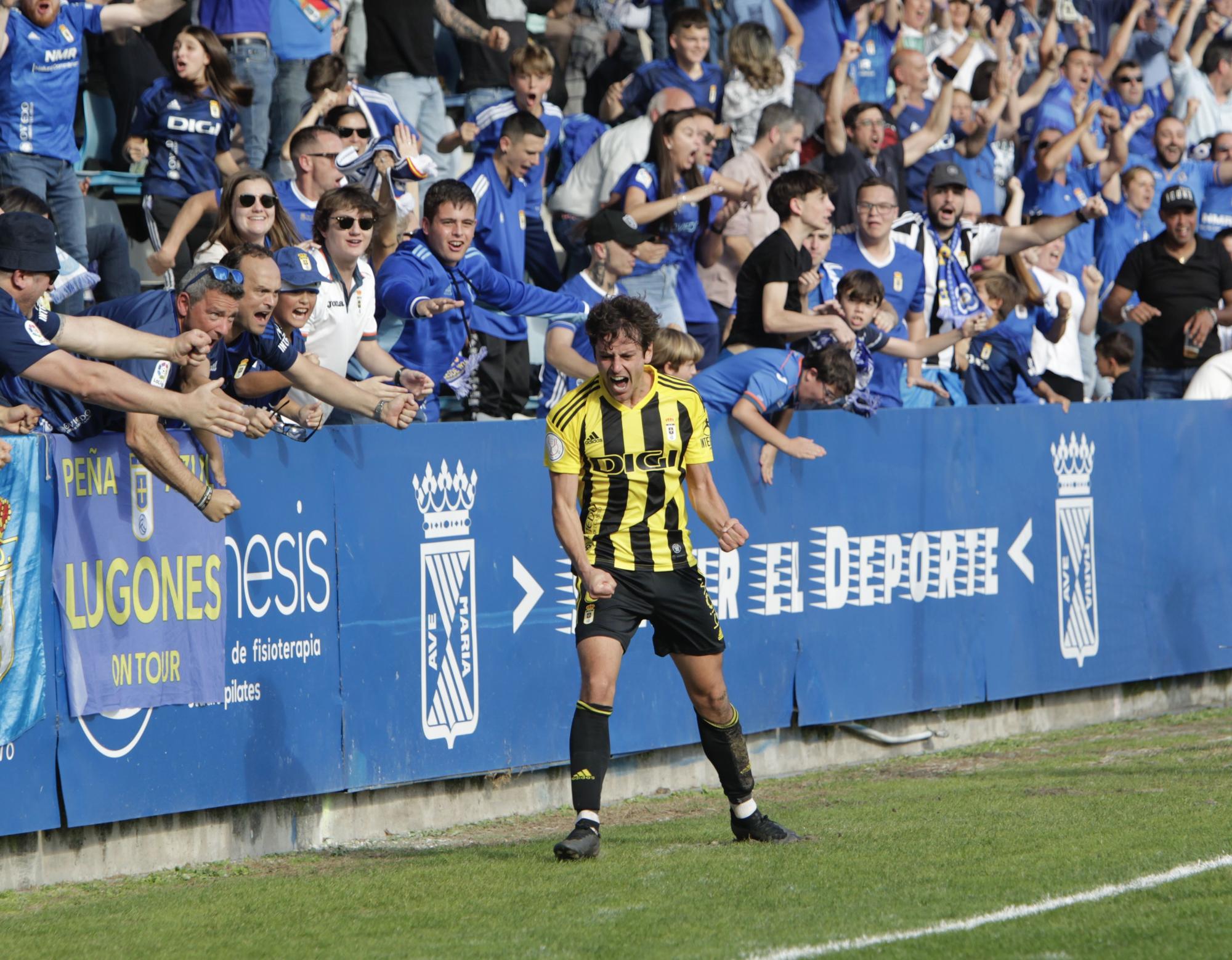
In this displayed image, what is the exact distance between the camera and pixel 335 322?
9070 millimetres

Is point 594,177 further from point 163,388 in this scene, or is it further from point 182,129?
point 163,388

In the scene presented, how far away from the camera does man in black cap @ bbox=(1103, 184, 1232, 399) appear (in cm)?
1429

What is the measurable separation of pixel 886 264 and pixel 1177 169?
6.27 meters

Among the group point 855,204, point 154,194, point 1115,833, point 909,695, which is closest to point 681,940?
point 1115,833

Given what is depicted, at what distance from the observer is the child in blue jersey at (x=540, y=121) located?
1215 centimetres

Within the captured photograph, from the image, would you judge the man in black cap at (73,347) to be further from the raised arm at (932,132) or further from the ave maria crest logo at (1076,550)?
the raised arm at (932,132)

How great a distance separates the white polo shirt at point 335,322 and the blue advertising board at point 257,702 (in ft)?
2.42

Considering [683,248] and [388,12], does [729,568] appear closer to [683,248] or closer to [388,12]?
[683,248]

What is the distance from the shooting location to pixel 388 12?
12930 mm

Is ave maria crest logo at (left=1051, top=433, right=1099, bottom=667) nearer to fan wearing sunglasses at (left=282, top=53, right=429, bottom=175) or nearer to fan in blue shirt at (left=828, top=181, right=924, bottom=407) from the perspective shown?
fan in blue shirt at (left=828, top=181, right=924, bottom=407)

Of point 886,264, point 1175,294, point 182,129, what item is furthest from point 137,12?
point 1175,294

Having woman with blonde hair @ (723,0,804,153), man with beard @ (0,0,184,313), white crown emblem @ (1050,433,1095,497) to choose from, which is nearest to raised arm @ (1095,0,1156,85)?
woman with blonde hair @ (723,0,804,153)

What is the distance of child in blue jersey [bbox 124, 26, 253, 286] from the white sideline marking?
668 cm

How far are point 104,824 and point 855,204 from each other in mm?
7951
